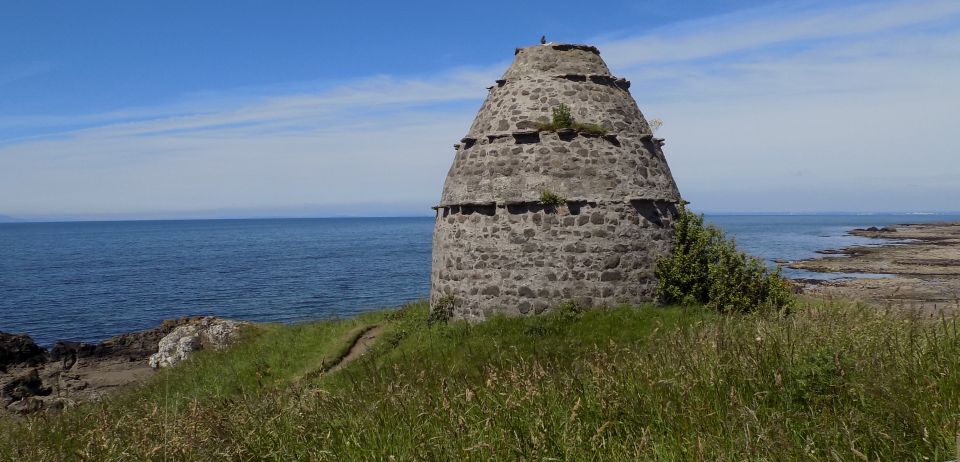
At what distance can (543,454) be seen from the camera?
4.38 metres

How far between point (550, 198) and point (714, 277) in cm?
458

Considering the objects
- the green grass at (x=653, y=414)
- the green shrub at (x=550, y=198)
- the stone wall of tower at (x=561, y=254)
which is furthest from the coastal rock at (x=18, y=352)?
the green shrub at (x=550, y=198)

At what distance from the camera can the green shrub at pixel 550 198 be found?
15.0 metres

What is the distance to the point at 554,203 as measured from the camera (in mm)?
15078

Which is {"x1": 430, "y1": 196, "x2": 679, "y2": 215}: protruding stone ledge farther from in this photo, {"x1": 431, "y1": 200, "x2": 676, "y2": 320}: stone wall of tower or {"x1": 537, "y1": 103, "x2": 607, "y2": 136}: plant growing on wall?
{"x1": 537, "y1": 103, "x2": 607, "y2": 136}: plant growing on wall

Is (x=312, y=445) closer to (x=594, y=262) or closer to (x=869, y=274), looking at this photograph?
(x=594, y=262)

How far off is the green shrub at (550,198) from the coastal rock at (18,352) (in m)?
24.5

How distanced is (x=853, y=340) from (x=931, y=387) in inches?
57.9

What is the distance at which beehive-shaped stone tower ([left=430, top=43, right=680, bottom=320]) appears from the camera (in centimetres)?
1500

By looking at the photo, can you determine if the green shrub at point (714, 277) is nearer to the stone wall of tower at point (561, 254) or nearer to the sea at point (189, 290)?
the stone wall of tower at point (561, 254)

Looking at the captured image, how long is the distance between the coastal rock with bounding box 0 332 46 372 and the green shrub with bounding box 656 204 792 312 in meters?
26.8

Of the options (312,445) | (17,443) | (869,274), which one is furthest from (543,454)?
(869,274)

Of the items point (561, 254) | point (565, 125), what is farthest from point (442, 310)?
point (565, 125)

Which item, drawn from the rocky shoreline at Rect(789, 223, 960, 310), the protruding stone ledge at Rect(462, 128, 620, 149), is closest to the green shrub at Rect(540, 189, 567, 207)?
the protruding stone ledge at Rect(462, 128, 620, 149)
